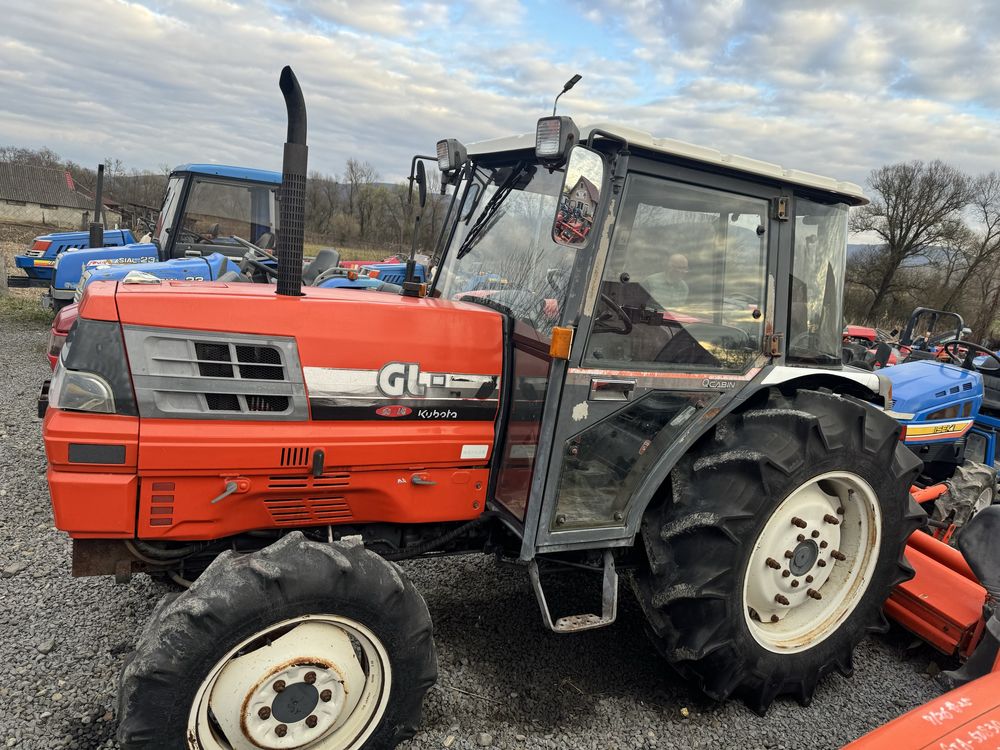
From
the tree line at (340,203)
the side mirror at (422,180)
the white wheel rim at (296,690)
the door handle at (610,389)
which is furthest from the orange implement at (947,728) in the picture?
the tree line at (340,203)

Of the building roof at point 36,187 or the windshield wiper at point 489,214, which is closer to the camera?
the windshield wiper at point 489,214

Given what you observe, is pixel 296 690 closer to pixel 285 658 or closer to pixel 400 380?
pixel 285 658

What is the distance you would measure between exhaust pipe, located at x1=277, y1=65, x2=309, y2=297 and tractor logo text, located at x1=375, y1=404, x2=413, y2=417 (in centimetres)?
61

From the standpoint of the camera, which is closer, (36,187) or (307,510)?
(307,510)

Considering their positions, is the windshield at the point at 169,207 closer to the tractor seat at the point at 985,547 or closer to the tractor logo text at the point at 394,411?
the tractor logo text at the point at 394,411

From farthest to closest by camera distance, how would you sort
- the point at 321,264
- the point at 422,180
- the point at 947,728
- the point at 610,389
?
1. the point at 321,264
2. the point at 422,180
3. the point at 610,389
4. the point at 947,728

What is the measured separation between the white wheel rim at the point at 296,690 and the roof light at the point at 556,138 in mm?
1724

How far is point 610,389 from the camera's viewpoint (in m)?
2.65

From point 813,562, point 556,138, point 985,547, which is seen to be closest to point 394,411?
point 556,138

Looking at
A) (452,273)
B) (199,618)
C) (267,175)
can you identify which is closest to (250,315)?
(199,618)

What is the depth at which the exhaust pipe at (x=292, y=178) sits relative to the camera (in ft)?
7.25

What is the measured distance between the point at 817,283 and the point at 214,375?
262 centimetres

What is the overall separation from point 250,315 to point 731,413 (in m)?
2.04

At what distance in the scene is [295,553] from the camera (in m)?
2.17
